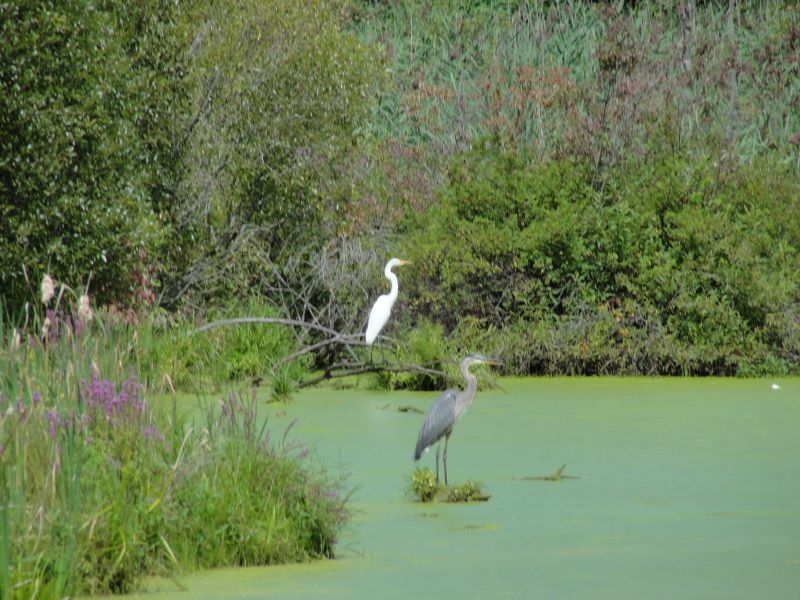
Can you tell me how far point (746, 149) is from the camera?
18609mm

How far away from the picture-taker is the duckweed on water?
741 centimetres

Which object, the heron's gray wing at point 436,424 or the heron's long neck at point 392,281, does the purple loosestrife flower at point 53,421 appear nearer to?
the heron's gray wing at point 436,424

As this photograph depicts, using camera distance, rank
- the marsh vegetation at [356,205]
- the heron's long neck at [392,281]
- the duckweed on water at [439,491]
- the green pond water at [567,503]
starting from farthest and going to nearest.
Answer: the heron's long neck at [392,281]
the marsh vegetation at [356,205]
the duckweed on water at [439,491]
the green pond water at [567,503]

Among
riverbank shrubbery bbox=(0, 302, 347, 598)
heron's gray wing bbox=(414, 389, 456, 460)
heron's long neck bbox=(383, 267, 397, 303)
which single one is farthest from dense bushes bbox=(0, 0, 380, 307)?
riverbank shrubbery bbox=(0, 302, 347, 598)

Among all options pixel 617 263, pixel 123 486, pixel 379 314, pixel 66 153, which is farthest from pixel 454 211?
pixel 123 486

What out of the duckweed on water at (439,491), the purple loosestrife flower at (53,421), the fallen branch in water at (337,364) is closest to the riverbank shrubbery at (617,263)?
the fallen branch in water at (337,364)

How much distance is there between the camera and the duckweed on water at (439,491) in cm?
741

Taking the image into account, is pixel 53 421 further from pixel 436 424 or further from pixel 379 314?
pixel 379 314

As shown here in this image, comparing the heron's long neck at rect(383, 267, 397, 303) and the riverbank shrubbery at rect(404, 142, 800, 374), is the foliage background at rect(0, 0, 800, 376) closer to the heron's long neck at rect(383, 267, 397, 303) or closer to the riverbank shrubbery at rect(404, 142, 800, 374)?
the riverbank shrubbery at rect(404, 142, 800, 374)

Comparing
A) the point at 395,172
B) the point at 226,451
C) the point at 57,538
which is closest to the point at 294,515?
the point at 226,451

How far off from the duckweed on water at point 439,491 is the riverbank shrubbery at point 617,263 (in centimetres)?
677

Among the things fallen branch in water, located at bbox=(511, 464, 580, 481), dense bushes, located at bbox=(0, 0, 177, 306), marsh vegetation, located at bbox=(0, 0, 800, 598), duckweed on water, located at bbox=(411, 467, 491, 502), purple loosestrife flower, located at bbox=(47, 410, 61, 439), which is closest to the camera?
purple loosestrife flower, located at bbox=(47, 410, 61, 439)

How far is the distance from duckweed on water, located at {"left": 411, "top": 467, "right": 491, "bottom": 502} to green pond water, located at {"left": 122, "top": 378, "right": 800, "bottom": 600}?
7 cm

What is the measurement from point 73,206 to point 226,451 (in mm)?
5692
